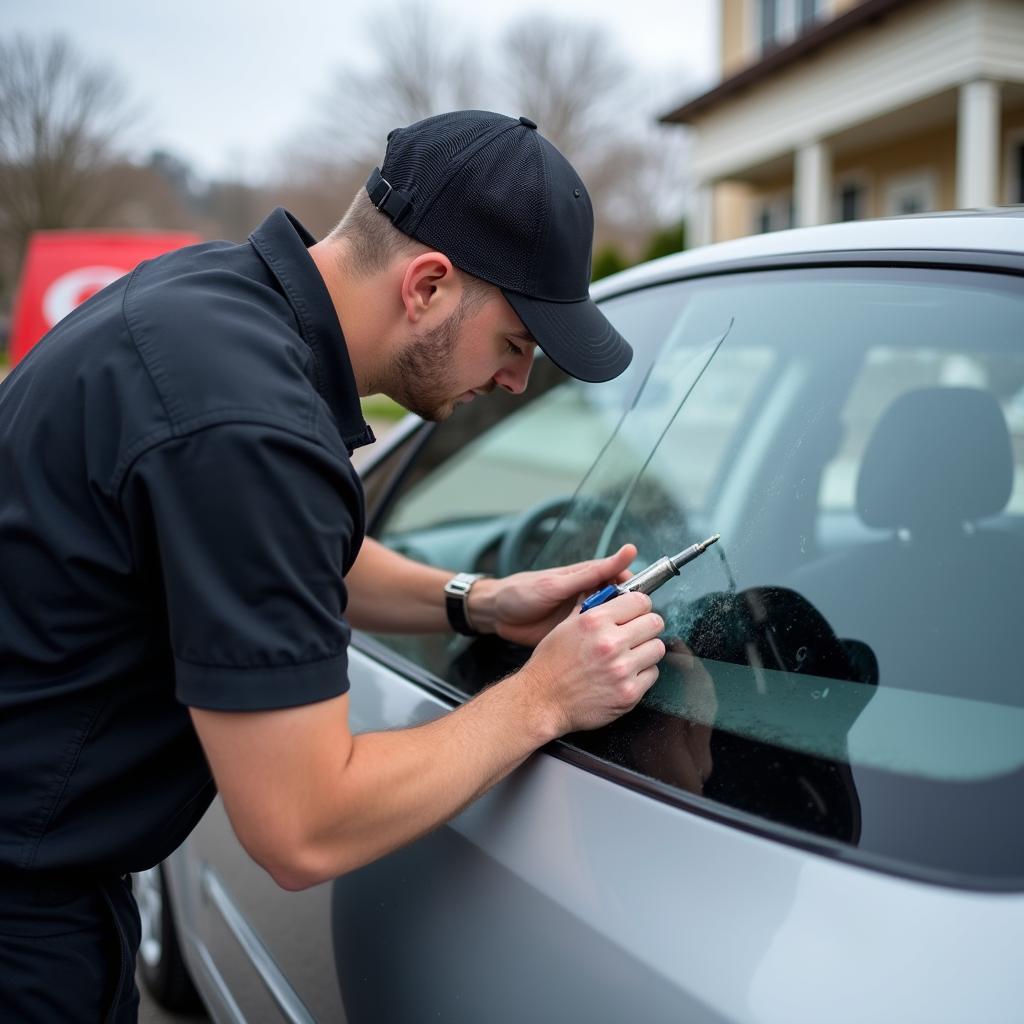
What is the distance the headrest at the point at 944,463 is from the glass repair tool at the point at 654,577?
0.43m

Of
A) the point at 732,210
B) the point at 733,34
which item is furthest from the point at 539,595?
the point at 733,34

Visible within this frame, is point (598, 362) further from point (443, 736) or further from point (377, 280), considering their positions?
point (443, 736)

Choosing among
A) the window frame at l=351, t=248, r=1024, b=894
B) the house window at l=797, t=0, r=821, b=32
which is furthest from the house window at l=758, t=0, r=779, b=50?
the window frame at l=351, t=248, r=1024, b=894

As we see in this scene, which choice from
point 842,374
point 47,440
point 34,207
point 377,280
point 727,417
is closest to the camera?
point 47,440

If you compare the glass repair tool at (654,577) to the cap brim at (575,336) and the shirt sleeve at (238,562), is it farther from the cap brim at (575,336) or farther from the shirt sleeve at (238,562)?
the shirt sleeve at (238,562)

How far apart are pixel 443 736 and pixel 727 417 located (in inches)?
124

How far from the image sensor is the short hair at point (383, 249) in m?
1.33

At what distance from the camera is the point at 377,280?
1.34 m

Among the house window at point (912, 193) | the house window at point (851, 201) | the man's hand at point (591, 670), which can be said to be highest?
the house window at point (851, 201)

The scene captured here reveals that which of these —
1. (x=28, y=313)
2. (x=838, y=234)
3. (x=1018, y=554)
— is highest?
(x=28, y=313)

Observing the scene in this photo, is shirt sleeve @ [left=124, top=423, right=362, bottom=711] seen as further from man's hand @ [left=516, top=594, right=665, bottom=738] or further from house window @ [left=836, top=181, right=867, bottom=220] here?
house window @ [left=836, top=181, right=867, bottom=220]

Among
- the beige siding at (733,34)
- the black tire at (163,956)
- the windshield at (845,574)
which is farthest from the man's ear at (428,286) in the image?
the beige siding at (733,34)

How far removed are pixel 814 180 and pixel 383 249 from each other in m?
13.1

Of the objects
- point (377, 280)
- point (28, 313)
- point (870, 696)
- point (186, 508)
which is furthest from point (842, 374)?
point (28, 313)
